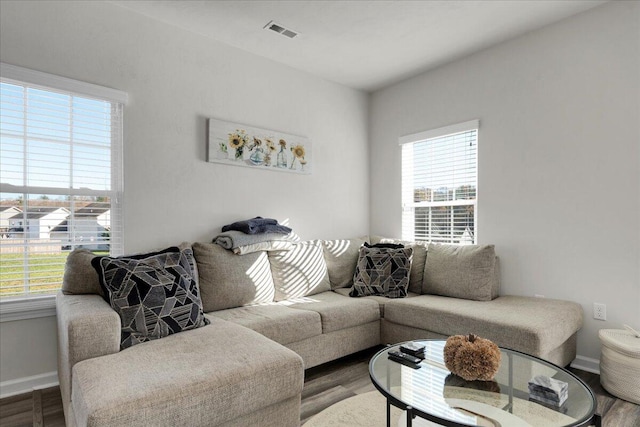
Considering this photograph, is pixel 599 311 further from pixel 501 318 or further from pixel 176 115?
pixel 176 115

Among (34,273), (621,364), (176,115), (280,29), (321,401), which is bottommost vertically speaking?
(321,401)

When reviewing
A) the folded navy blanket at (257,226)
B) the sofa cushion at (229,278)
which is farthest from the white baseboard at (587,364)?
the folded navy blanket at (257,226)

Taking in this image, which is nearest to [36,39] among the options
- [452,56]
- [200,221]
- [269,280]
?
[200,221]

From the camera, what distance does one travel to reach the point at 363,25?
288 cm

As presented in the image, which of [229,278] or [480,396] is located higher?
[229,278]

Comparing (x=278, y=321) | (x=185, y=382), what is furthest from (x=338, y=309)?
(x=185, y=382)

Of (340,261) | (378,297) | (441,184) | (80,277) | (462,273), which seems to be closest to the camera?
(80,277)

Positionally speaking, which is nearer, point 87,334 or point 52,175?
point 87,334

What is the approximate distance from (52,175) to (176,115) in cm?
96

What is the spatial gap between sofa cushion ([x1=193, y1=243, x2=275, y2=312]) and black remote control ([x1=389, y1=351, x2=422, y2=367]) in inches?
52.8

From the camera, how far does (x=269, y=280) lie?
2977mm

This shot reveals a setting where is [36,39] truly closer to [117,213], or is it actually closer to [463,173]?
[117,213]

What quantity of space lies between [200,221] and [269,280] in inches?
29.6

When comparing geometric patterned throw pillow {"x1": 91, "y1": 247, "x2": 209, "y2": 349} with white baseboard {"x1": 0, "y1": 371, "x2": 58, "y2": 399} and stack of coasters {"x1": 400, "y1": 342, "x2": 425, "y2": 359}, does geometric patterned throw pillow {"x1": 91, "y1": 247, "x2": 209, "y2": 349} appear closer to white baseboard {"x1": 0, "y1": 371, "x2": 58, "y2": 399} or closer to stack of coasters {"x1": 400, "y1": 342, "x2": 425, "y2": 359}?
white baseboard {"x1": 0, "y1": 371, "x2": 58, "y2": 399}
